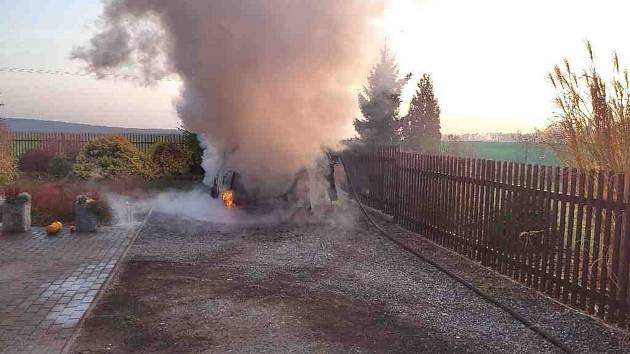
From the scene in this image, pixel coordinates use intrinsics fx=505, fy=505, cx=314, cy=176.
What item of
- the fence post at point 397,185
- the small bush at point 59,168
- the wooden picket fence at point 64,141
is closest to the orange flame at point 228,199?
the fence post at point 397,185

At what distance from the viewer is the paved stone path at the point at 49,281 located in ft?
14.4

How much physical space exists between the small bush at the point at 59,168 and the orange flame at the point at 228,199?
9.43 meters

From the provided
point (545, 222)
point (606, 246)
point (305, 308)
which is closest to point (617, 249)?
point (606, 246)

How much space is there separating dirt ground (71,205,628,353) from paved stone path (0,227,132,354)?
0.82ft

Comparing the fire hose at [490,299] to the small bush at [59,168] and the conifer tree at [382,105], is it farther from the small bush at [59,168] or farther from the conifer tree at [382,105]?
the conifer tree at [382,105]

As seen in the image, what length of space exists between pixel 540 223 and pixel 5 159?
15753mm

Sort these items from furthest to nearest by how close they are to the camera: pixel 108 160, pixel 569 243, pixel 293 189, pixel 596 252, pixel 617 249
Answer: pixel 108 160
pixel 293 189
pixel 569 243
pixel 596 252
pixel 617 249

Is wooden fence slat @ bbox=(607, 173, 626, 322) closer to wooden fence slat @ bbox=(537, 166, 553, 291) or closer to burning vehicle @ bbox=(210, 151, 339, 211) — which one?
wooden fence slat @ bbox=(537, 166, 553, 291)

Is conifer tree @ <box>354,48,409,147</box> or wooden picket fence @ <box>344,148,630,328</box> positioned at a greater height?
conifer tree @ <box>354,48,409,147</box>

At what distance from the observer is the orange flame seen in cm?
1073

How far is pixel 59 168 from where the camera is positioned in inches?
693

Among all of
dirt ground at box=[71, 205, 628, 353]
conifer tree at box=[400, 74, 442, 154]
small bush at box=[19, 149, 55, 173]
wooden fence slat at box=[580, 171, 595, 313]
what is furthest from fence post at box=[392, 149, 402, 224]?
conifer tree at box=[400, 74, 442, 154]

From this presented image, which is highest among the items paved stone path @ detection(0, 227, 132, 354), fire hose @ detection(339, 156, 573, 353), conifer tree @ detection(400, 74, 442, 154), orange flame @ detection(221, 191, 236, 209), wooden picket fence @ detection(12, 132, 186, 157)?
conifer tree @ detection(400, 74, 442, 154)

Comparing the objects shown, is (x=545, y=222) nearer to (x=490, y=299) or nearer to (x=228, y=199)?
(x=490, y=299)
